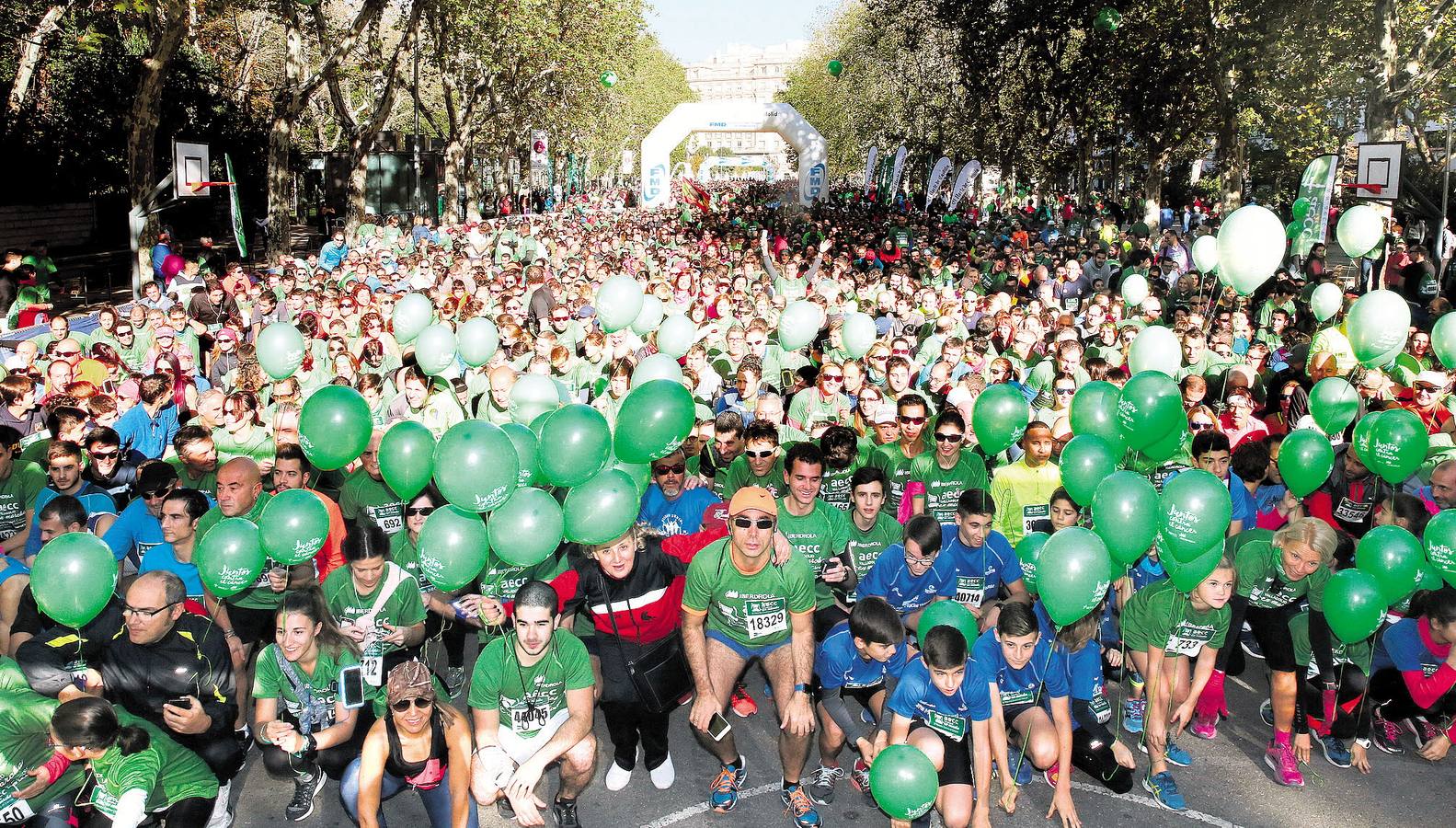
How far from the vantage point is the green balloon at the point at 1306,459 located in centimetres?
613

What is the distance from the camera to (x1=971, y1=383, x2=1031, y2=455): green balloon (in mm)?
6637

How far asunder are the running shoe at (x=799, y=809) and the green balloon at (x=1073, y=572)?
54.2 inches

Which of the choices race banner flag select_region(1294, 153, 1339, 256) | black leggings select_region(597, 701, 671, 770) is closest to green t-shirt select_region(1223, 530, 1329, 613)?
black leggings select_region(597, 701, 671, 770)

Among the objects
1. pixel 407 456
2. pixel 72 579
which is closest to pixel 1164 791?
pixel 407 456

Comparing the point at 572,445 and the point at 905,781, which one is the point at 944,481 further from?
the point at 905,781

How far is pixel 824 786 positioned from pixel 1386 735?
287 cm

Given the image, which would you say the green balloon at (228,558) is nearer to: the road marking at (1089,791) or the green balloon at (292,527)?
the green balloon at (292,527)

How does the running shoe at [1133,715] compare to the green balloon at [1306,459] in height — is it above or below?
below

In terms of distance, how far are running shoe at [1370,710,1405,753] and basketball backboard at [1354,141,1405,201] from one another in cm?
1003

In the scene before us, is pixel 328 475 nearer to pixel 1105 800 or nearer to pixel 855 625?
pixel 855 625

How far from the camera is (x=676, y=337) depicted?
9031mm

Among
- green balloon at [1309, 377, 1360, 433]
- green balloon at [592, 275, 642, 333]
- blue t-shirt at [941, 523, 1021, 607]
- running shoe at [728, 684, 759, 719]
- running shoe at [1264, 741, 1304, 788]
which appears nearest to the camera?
running shoe at [1264, 741, 1304, 788]

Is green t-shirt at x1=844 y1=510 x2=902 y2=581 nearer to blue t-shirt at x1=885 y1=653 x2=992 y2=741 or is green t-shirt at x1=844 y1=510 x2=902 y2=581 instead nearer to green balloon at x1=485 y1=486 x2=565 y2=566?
blue t-shirt at x1=885 y1=653 x2=992 y2=741

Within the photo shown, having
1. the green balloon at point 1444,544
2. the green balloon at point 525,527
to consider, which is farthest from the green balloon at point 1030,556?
the green balloon at point 525,527
